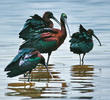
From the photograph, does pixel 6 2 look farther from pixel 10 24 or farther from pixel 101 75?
pixel 101 75

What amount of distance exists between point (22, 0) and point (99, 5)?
6.25 metres

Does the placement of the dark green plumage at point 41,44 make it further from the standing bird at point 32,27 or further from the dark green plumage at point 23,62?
the dark green plumage at point 23,62

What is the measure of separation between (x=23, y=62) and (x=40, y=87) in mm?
799

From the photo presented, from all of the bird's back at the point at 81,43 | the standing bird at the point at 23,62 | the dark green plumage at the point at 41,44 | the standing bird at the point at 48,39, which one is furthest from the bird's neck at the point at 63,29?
the standing bird at the point at 23,62

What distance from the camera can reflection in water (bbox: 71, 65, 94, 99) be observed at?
16.5 m

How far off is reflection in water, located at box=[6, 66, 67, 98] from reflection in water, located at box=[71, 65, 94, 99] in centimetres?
30

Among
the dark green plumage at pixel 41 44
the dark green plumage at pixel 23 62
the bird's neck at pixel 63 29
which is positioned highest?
the bird's neck at pixel 63 29

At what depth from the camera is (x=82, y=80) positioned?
1822 centimetres

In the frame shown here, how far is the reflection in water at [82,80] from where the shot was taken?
16.5 m

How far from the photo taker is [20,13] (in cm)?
3831

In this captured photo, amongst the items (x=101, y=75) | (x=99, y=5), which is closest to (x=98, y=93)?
(x=101, y=75)

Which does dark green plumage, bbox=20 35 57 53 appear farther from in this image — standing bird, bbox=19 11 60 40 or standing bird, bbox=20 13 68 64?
standing bird, bbox=19 11 60 40

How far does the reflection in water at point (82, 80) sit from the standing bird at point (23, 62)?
3.20 feet

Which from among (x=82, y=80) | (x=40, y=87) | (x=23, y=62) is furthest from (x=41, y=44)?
(x=40, y=87)
